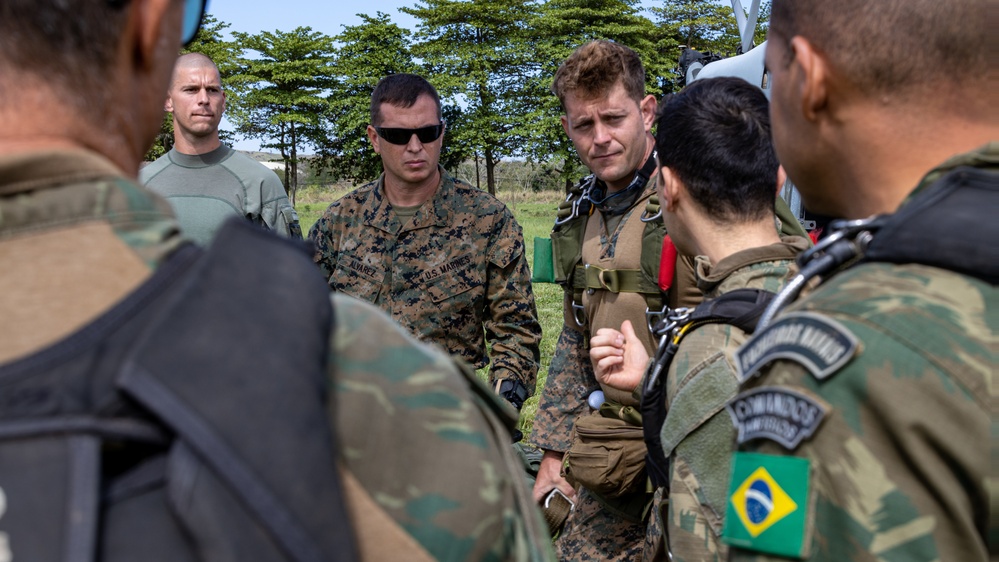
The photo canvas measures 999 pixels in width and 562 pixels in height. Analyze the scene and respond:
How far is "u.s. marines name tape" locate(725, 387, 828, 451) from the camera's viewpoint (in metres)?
1.17

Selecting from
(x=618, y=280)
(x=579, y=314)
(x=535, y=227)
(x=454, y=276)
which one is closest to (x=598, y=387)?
(x=579, y=314)

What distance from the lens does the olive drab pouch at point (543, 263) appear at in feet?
12.9

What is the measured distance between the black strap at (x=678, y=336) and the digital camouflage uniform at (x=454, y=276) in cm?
167

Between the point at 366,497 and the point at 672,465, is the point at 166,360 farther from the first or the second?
the point at 672,465

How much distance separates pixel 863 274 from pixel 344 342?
80 centimetres

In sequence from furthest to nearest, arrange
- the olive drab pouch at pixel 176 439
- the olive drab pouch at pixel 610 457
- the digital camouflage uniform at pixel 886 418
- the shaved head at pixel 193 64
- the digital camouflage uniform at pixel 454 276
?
the shaved head at pixel 193 64, the digital camouflage uniform at pixel 454 276, the olive drab pouch at pixel 610 457, the digital camouflage uniform at pixel 886 418, the olive drab pouch at pixel 176 439

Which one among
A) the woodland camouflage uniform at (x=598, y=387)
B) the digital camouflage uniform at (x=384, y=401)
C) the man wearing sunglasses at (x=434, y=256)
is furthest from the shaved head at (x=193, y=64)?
the digital camouflage uniform at (x=384, y=401)

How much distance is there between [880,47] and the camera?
1.30 m

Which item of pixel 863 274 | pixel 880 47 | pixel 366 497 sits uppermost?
pixel 880 47

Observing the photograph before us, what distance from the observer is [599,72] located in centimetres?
350

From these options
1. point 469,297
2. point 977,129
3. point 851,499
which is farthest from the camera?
point 469,297

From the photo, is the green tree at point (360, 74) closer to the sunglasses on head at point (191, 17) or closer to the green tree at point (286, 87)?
the green tree at point (286, 87)

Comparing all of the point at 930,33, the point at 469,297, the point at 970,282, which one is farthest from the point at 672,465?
the point at 469,297

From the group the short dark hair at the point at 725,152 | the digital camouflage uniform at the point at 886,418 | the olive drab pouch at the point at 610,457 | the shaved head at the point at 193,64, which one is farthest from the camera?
the shaved head at the point at 193,64
